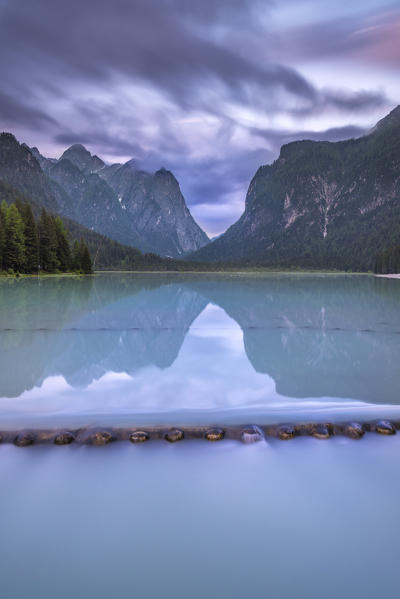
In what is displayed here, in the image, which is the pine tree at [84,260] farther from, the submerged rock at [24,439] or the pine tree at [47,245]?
the submerged rock at [24,439]

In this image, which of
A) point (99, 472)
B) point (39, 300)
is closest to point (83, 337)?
point (99, 472)

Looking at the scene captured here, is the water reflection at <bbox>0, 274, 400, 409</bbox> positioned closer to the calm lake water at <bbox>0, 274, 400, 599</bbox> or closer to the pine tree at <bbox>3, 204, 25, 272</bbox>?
the calm lake water at <bbox>0, 274, 400, 599</bbox>

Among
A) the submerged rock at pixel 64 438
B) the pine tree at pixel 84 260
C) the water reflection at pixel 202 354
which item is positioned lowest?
the water reflection at pixel 202 354

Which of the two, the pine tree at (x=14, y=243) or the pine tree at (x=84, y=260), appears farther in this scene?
the pine tree at (x=84, y=260)

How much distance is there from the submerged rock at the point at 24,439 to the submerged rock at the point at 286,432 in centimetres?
397

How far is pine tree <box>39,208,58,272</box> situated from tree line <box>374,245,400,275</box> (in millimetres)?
96395

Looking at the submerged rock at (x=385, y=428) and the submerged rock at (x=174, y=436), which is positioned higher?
the submerged rock at (x=174, y=436)

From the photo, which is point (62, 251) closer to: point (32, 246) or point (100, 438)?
point (32, 246)

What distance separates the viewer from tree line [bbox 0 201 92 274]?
206ft

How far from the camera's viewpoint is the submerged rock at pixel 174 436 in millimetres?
6418

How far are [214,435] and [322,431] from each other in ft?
5.94

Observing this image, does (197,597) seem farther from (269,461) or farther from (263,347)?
(263,347)

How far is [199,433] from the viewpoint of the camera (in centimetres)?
662

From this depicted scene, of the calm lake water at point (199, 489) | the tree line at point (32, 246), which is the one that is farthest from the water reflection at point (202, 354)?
the tree line at point (32, 246)
